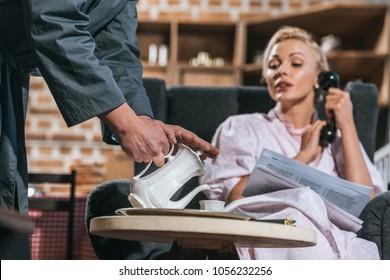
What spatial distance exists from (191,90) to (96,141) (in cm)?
266

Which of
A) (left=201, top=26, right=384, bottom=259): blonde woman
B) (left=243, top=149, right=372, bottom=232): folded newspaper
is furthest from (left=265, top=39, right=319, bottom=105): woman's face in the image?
(left=243, top=149, right=372, bottom=232): folded newspaper

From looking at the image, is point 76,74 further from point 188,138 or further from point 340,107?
point 340,107

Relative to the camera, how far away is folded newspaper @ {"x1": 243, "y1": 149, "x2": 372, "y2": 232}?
1.88 m

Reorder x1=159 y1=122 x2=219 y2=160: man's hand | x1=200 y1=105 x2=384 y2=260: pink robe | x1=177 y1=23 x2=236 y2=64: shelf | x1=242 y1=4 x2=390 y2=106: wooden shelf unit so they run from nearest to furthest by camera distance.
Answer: x1=159 y1=122 x2=219 y2=160: man's hand, x1=200 y1=105 x2=384 y2=260: pink robe, x1=242 y1=4 x2=390 y2=106: wooden shelf unit, x1=177 y1=23 x2=236 y2=64: shelf

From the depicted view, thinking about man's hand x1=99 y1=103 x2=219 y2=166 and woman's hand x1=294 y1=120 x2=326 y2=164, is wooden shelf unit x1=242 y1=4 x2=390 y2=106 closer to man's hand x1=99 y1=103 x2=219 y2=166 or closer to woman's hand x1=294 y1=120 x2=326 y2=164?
woman's hand x1=294 y1=120 x2=326 y2=164

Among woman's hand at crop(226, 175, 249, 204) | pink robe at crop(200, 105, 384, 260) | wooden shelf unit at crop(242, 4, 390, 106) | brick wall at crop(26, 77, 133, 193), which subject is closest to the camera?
pink robe at crop(200, 105, 384, 260)

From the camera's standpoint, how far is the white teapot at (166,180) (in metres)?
1.43

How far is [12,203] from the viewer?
4.70ft

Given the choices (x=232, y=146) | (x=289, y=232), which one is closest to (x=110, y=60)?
(x=289, y=232)

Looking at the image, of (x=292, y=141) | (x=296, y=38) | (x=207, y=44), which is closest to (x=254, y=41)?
(x=207, y=44)

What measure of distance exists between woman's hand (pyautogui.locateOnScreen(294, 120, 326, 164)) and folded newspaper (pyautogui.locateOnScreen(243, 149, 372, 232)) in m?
0.44

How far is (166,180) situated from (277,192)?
0.55 meters

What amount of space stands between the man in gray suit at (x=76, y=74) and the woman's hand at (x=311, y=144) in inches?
38.1

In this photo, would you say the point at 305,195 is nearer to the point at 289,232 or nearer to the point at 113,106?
the point at 289,232
